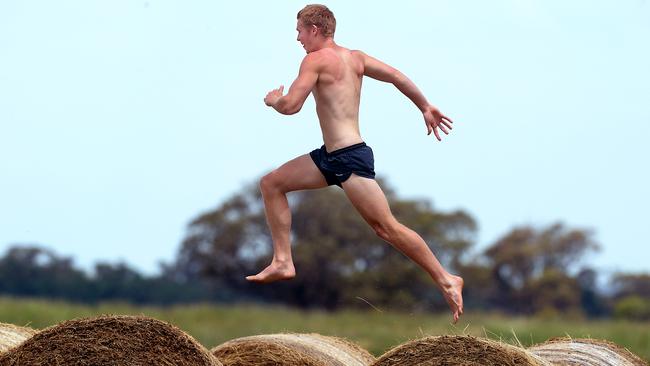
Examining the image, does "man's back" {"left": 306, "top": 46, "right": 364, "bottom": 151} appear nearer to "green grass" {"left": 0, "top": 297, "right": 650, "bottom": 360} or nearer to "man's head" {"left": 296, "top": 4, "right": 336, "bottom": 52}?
"man's head" {"left": 296, "top": 4, "right": 336, "bottom": 52}

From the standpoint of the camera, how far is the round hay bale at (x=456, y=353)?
28.8 feet

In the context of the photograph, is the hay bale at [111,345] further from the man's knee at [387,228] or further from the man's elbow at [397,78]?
the man's elbow at [397,78]

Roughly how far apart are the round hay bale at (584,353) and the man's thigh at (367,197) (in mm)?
2198

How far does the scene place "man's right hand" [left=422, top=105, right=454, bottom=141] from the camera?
9727 millimetres

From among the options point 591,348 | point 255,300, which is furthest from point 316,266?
point 591,348

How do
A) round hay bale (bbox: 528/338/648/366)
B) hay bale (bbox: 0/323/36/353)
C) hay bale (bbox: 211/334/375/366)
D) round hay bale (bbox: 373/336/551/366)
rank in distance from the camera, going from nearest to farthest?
Result: round hay bale (bbox: 373/336/551/366) → hay bale (bbox: 0/323/36/353) → round hay bale (bbox: 528/338/648/366) → hay bale (bbox: 211/334/375/366)

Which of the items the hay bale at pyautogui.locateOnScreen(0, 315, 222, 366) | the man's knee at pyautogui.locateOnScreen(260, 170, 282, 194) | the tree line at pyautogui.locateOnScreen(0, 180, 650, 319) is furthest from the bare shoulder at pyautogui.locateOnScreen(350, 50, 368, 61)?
the tree line at pyautogui.locateOnScreen(0, 180, 650, 319)

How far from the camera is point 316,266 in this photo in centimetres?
5012

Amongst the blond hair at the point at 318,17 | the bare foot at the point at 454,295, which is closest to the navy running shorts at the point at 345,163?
the blond hair at the point at 318,17

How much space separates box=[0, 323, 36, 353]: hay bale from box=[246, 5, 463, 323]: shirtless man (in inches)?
102

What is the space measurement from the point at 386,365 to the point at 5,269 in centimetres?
4800

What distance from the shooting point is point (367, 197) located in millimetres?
9102

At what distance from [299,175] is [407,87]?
1259mm

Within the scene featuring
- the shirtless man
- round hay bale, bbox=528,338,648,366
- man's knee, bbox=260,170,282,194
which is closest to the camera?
the shirtless man
